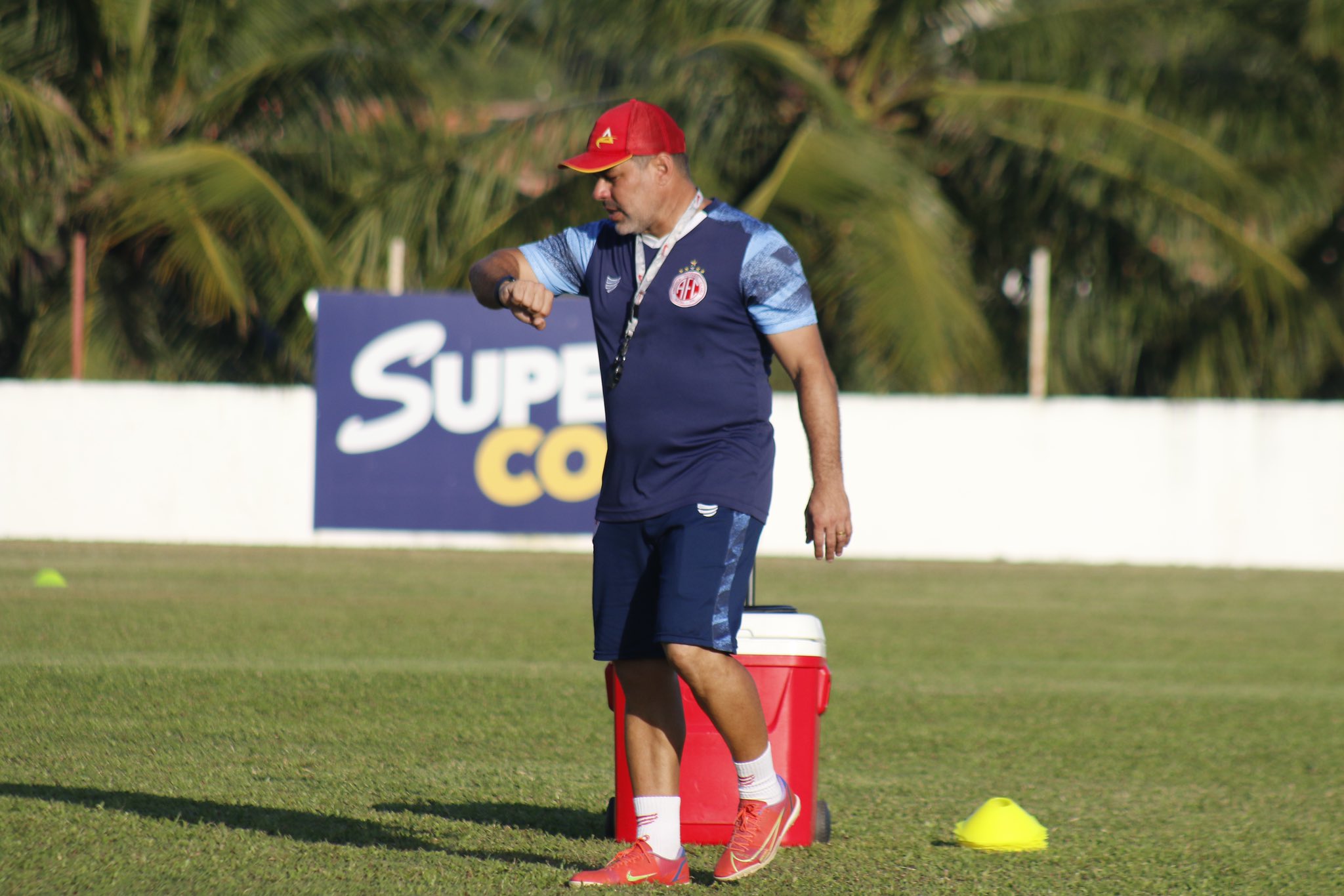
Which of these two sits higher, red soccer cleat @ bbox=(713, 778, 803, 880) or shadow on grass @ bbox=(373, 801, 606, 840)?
red soccer cleat @ bbox=(713, 778, 803, 880)

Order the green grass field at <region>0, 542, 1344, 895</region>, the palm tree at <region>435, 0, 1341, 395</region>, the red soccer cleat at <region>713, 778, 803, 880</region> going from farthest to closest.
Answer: the palm tree at <region>435, 0, 1341, 395</region>
the green grass field at <region>0, 542, 1344, 895</region>
the red soccer cleat at <region>713, 778, 803, 880</region>

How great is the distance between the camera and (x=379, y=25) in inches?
826

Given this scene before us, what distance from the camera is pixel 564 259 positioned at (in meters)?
4.43

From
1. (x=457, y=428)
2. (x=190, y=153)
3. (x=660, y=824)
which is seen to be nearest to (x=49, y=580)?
(x=457, y=428)

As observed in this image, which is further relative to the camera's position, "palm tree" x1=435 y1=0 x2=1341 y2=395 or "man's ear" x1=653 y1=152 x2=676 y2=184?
"palm tree" x1=435 y1=0 x2=1341 y2=395

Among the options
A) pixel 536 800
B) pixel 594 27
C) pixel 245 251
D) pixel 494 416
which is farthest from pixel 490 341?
pixel 536 800

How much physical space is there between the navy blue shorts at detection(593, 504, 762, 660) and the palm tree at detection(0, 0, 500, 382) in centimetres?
1418

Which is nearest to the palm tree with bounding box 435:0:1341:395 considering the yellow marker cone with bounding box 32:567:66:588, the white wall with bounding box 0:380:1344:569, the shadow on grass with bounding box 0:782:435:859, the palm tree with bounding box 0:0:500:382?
the white wall with bounding box 0:380:1344:569

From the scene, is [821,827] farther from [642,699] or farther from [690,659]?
[690,659]

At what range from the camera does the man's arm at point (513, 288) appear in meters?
4.06

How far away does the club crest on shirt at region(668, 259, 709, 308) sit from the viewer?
414cm

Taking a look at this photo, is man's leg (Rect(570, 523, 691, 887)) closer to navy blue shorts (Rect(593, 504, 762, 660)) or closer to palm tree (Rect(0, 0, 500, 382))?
navy blue shorts (Rect(593, 504, 762, 660))

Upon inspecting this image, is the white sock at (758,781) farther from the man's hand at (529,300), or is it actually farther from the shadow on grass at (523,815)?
the man's hand at (529,300)

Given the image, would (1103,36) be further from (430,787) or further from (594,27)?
(430,787)
